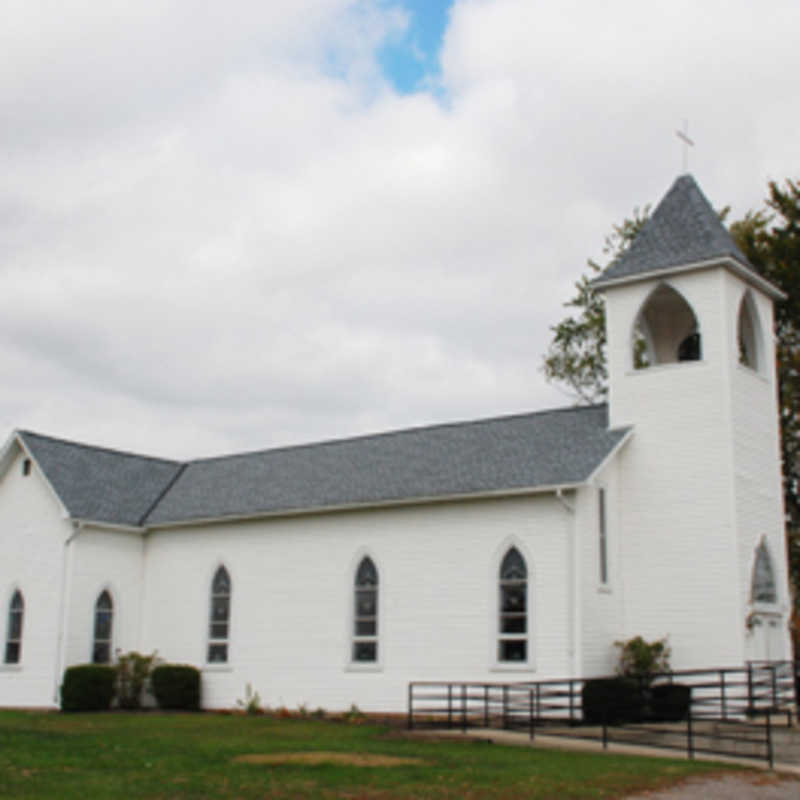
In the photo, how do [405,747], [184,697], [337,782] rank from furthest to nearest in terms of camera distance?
[184,697]
[405,747]
[337,782]

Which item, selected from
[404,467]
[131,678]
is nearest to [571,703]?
[404,467]

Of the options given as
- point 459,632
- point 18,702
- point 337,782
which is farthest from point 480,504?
point 18,702

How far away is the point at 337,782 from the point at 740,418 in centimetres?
1403

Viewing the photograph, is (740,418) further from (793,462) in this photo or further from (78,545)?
(78,545)

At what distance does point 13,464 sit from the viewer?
32.6 m

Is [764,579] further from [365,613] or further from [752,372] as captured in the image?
[365,613]

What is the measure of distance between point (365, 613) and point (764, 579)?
9322 mm

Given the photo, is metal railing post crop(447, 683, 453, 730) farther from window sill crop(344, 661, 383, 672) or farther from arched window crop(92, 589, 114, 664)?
arched window crop(92, 589, 114, 664)

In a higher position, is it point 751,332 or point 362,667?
point 751,332

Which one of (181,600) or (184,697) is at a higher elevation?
(181,600)

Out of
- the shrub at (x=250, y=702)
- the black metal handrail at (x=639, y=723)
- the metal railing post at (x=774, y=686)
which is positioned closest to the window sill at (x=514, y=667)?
the black metal handrail at (x=639, y=723)

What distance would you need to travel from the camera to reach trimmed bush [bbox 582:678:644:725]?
2086 centimetres

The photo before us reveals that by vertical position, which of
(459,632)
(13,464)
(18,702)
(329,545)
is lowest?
(18,702)

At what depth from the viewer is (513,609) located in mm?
24438
